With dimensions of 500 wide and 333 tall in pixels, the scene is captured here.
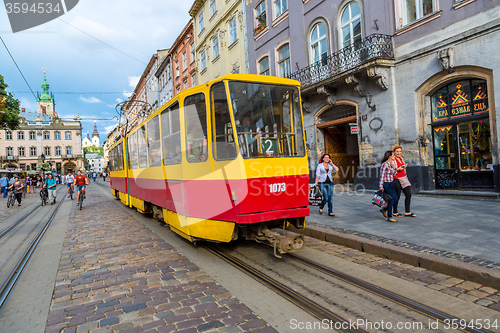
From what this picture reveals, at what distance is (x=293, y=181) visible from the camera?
217 inches

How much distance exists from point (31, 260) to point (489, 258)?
7.40 metres

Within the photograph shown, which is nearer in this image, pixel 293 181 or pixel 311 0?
pixel 293 181

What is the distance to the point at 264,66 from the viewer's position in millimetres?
21141

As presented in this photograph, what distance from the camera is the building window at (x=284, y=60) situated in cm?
1873

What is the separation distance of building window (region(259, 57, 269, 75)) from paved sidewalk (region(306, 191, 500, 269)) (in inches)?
491

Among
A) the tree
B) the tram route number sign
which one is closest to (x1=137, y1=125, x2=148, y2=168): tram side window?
the tram route number sign

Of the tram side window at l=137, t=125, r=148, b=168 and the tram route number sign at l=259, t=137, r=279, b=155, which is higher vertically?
the tram side window at l=137, t=125, r=148, b=168

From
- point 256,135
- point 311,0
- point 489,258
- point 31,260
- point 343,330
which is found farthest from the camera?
point 311,0

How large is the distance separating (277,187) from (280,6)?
54.3ft

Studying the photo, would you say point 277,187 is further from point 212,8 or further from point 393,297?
point 212,8

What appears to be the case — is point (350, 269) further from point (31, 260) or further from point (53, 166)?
point (53, 166)

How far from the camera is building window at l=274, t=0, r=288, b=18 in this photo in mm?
18562

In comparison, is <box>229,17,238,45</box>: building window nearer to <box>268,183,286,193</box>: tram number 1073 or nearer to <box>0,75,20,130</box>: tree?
<box>0,75,20,130</box>: tree

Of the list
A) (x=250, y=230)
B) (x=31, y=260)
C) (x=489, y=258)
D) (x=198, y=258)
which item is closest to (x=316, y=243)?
(x=250, y=230)
